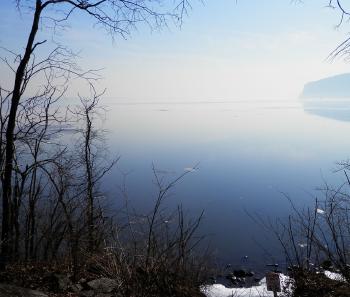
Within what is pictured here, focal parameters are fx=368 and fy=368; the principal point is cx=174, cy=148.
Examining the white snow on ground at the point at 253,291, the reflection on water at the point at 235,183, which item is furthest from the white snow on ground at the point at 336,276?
the reflection on water at the point at 235,183

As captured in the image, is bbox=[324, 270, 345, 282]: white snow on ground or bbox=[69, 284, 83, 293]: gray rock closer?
bbox=[69, 284, 83, 293]: gray rock

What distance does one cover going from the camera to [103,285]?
8.76 metres

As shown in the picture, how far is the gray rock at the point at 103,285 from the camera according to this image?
847 centimetres

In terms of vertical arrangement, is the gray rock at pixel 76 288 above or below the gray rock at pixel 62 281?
below

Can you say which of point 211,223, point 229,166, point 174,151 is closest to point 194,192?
point 211,223

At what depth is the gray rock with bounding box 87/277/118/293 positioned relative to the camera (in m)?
8.47

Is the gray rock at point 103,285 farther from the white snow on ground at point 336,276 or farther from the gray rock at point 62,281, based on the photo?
the white snow on ground at point 336,276

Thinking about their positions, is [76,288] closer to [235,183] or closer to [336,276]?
[336,276]

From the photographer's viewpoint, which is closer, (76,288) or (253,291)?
(76,288)

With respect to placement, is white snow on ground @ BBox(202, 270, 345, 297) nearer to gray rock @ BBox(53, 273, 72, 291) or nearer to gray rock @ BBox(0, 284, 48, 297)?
gray rock @ BBox(53, 273, 72, 291)

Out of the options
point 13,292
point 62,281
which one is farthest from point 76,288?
point 13,292

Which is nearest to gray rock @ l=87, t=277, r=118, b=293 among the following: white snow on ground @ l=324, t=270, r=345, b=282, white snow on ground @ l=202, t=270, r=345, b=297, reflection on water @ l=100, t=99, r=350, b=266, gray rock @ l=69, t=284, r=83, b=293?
gray rock @ l=69, t=284, r=83, b=293

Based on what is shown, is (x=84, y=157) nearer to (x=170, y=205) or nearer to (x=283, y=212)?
(x=170, y=205)

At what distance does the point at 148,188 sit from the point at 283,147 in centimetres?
5275
